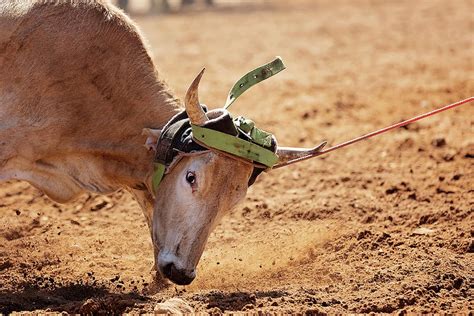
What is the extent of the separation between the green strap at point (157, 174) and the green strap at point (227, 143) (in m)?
0.42

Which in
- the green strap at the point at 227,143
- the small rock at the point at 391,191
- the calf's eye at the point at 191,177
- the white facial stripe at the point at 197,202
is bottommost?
the small rock at the point at 391,191

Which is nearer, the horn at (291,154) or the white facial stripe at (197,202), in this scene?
the white facial stripe at (197,202)

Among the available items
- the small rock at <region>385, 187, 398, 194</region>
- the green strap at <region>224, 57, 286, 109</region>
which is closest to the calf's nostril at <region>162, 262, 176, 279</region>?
the green strap at <region>224, 57, 286, 109</region>

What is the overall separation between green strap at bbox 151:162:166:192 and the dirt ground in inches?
32.9

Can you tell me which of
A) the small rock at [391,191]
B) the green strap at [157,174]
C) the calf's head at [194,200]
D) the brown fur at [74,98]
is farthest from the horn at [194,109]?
the small rock at [391,191]

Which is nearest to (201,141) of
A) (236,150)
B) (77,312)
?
(236,150)

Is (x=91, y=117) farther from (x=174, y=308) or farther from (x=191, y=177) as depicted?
(x=174, y=308)

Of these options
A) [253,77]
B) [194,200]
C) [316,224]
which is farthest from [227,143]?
[316,224]

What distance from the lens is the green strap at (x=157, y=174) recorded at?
644 cm

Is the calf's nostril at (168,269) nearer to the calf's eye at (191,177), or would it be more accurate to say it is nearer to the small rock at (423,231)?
the calf's eye at (191,177)

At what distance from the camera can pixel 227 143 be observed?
614cm

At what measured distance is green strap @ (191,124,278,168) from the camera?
6125mm

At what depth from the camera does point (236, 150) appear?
20.2ft

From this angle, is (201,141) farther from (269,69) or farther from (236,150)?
(269,69)
